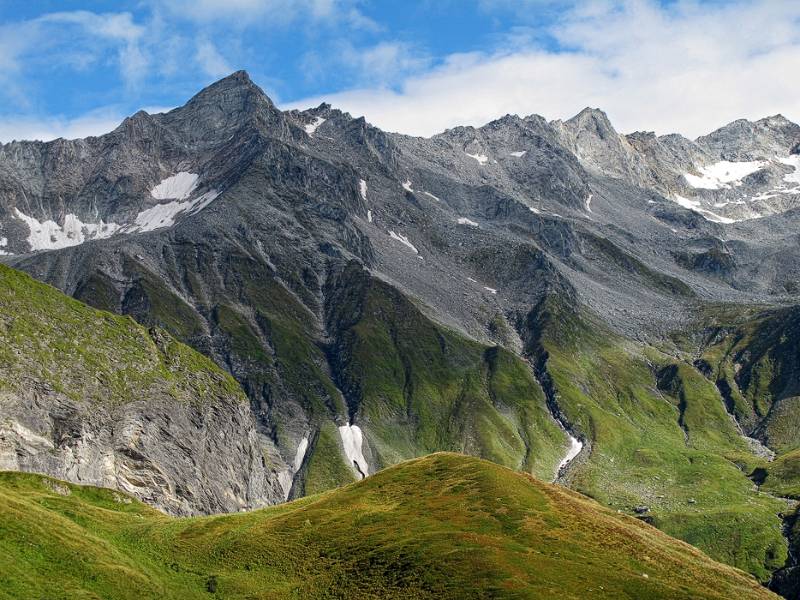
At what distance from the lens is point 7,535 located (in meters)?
76.7

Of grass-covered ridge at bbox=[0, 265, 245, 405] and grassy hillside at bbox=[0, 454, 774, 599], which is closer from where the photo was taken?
grassy hillside at bbox=[0, 454, 774, 599]

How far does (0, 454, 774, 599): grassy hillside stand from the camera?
7875 centimetres

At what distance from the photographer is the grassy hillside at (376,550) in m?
78.8

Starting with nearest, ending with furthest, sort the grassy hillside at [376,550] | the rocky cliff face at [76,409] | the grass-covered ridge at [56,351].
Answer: the grassy hillside at [376,550], the rocky cliff face at [76,409], the grass-covered ridge at [56,351]

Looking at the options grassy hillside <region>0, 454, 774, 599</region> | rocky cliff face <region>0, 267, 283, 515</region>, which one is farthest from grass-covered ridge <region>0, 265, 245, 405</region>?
grassy hillside <region>0, 454, 774, 599</region>

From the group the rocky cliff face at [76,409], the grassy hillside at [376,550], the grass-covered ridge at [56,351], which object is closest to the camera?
the grassy hillside at [376,550]

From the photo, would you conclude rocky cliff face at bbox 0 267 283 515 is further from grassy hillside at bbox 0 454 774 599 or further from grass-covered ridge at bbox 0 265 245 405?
grassy hillside at bbox 0 454 774 599

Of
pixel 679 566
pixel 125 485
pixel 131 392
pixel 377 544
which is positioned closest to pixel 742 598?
pixel 679 566

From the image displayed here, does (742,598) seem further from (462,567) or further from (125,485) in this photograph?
(125,485)

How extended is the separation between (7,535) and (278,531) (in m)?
33.3

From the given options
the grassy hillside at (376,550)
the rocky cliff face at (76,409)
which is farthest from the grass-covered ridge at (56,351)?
the grassy hillside at (376,550)

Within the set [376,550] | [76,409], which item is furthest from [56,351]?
[376,550]

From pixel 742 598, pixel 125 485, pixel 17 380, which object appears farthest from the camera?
pixel 125 485

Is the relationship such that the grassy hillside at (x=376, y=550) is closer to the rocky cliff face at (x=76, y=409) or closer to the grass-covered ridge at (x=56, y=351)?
the rocky cliff face at (x=76, y=409)
